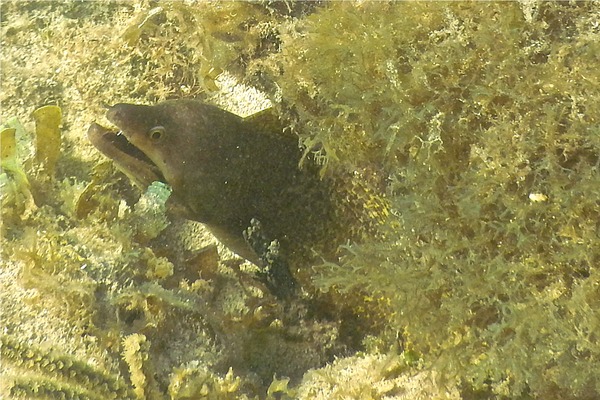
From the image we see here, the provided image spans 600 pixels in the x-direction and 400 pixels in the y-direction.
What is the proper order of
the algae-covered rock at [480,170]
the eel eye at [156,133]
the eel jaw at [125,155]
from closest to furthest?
the algae-covered rock at [480,170] < the eel eye at [156,133] < the eel jaw at [125,155]

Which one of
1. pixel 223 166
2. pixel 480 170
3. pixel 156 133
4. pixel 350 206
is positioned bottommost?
pixel 350 206

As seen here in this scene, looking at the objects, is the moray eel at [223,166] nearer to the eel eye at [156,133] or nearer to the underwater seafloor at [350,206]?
the eel eye at [156,133]

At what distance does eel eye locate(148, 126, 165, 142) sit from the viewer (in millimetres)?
2844

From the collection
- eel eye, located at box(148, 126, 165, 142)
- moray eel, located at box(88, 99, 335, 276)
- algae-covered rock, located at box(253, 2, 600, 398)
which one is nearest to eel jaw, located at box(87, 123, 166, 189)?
moray eel, located at box(88, 99, 335, 276)

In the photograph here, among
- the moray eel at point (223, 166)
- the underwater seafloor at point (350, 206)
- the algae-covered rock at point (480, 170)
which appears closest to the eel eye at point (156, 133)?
the moray eel at point (223, 166)

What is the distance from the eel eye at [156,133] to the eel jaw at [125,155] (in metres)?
0.18

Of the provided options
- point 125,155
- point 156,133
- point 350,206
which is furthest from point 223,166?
point 350,206

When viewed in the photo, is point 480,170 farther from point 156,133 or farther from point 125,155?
point 125,155

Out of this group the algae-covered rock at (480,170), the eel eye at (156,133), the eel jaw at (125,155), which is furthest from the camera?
the eel jaw at (125,155)

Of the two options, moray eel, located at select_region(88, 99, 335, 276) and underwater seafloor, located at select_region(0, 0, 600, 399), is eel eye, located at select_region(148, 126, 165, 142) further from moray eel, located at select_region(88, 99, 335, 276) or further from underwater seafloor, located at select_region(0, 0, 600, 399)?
underwater seafloor, located at select_region(0, 0, 600, 399)

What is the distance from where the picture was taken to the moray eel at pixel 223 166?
289 centimetres

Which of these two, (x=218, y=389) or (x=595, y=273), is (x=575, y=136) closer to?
(x=595, y=273)

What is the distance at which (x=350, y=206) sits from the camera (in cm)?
281

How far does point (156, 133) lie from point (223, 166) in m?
0.42
